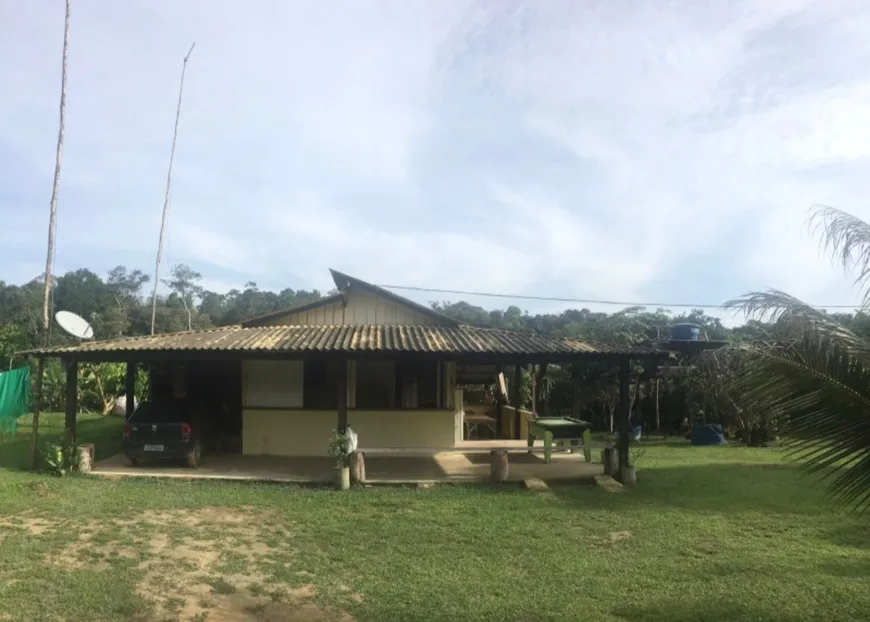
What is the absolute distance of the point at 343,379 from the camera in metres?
11.7

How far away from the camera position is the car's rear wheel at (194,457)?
487 inches

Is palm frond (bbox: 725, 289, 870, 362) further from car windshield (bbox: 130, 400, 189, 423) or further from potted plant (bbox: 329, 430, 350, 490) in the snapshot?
car windshield (bbox: 130, 400, 189, 423)

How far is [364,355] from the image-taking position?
1158 cm

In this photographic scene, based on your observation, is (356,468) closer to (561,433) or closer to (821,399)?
(561,433)

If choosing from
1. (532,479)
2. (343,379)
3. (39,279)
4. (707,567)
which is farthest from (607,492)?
(39,279)

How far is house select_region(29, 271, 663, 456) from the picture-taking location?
1169 centimetres

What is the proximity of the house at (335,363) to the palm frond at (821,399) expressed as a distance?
638cm

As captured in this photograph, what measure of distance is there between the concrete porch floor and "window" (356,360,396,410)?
1237mm

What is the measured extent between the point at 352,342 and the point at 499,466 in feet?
11.1

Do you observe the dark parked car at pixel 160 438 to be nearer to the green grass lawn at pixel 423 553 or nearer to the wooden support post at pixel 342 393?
the green grass lawn at pixel 423 553

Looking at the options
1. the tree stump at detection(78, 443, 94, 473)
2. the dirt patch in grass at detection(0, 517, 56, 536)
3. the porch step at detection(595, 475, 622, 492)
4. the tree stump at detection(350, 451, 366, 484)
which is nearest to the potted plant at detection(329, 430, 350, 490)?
the tree stump at detection(350, 451, 366, 484)

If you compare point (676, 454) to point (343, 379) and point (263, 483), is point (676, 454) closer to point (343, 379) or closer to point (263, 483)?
point (343, 379)

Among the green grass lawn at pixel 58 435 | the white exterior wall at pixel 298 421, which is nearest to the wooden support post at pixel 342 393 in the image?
the white exterior wall at pixel 298 421

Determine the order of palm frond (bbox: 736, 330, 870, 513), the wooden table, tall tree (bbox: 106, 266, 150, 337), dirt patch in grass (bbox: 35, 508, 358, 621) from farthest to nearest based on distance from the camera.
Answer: tall tree (bbox: 106, 266, 150, 337), the wooden table, dirt patch in grass (bbox: 35, 508, 358, 621), palm frond (bbox: 736, 330, 870, 513)
